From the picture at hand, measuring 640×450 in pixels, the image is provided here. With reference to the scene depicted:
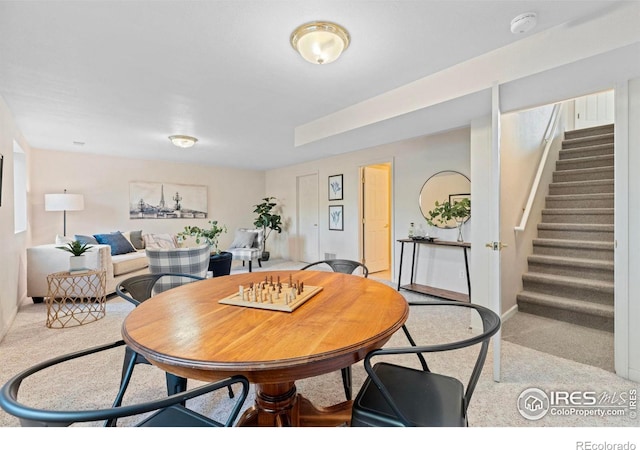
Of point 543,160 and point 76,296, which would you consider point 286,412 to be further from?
point 543,160

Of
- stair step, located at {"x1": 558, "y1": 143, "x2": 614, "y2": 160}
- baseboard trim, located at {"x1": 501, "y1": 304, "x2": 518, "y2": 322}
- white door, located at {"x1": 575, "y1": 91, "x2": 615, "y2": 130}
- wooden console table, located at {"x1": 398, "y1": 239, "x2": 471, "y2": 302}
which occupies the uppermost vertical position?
white door, located at {"x1": 575, "y1": 91, "x2": 615, "y2": 130}

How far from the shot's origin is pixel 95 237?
14.8 ft

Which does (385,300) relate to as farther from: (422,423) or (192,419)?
(192,419)

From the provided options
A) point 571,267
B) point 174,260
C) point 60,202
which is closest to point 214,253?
point 174,260

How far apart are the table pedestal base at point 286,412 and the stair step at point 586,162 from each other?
4501 mm

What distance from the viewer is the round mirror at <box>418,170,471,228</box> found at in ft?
12.5

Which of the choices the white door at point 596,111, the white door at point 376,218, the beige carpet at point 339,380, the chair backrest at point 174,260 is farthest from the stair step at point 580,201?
the chair backrest at point 174,260

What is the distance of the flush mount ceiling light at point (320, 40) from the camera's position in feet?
5.61

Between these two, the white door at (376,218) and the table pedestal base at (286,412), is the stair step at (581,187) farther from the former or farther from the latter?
the table pedestal base at (286,412)

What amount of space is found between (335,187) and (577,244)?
3612mm

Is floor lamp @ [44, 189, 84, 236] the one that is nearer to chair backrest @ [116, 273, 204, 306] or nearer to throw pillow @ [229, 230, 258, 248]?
throw pillow @ [229, 230, 258, 248]

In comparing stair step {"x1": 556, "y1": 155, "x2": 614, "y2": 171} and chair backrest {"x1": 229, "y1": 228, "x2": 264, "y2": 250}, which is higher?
stair step {"x1": 556, "y1": 155, "x2": 614, "y2": 171}

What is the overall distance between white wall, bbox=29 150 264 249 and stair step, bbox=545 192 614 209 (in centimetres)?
595

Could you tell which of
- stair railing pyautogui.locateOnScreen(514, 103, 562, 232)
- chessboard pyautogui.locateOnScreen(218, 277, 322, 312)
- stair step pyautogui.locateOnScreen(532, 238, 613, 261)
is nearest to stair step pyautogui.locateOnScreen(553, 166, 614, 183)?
stair railing pyautogui.locateOnScreen(514, 103, 562, 232)
